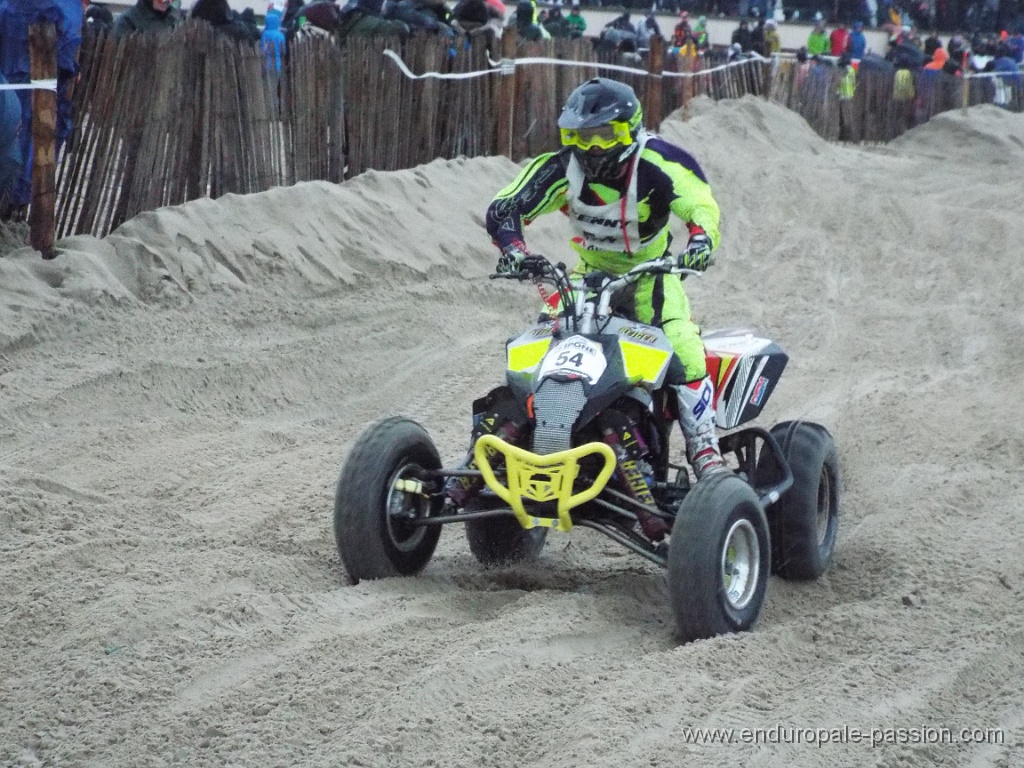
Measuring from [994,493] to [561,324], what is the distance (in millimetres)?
2695

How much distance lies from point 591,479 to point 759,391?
112cm

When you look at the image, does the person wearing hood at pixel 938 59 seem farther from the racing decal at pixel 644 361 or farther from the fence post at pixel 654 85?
the racing decal at pixel 644 361

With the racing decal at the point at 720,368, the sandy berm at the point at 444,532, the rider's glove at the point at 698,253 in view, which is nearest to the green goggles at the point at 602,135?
the rider's glove at the point at 698,253

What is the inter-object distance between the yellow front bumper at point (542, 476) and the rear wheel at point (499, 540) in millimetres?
671

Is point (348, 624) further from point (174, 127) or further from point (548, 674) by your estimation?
point (174, 127)

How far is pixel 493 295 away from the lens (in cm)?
1027

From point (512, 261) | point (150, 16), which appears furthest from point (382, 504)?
point (150, 16)

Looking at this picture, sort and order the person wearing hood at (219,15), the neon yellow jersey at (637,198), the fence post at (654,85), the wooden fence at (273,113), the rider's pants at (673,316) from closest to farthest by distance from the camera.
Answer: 1. the rider's pants at (673,316)
2. the neon yellow jersey at (637,198)
3. the wooden fence at (273,113)
4. the person wearing hood at (219,15)
5. the fence post at (654,85)

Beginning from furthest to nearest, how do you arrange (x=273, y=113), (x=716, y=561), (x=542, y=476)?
(x=273, y=113) < (x=542, y=476) < (x=716, y=561)

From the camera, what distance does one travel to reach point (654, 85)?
1595 cm

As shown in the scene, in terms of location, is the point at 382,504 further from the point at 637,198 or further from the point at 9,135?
the point at 9,135

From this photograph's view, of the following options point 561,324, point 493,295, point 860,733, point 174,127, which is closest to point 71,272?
point 174,127

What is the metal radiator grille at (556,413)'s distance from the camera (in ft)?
16.0

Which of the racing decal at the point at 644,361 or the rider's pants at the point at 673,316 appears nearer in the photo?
the racing decal at the point at 644,361
